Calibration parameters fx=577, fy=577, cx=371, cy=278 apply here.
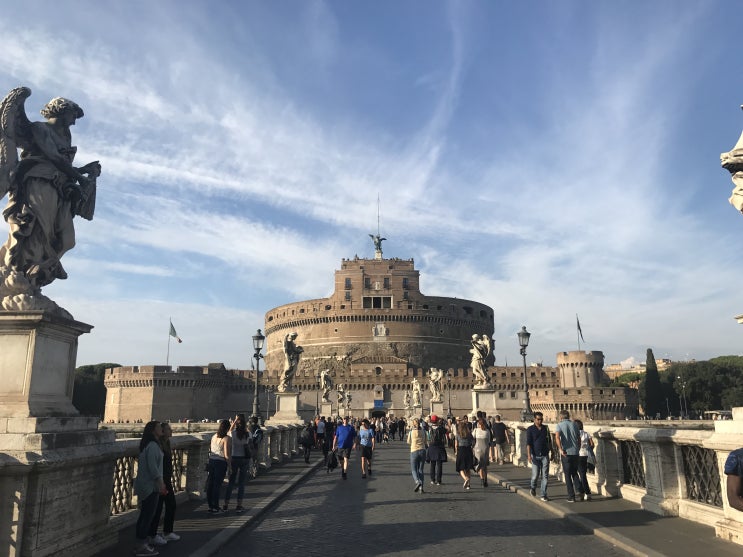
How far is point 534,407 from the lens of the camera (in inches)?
2525

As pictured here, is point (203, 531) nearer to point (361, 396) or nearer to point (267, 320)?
point (361, 396)

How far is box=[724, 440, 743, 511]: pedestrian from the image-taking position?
3.91 meters

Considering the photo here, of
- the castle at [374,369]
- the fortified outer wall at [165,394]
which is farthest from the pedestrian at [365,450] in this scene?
the fortified outer wall at [165,394]

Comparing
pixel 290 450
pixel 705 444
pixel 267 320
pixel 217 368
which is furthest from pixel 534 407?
pixel 705 444

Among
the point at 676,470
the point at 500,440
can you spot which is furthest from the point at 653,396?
the point at 676,470

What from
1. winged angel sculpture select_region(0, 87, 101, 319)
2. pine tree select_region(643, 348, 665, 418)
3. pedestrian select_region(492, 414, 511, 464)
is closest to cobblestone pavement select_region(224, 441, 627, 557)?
winged angel sculpture select_region(0, 87, 101, 319)

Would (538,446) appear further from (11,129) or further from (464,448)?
(11,129)

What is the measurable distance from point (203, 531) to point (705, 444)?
230 inches

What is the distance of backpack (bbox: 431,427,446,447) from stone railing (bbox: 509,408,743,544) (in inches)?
124

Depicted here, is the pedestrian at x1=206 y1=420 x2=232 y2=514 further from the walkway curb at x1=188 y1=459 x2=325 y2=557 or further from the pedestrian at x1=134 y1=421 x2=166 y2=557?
the pedestrian at x1=134 y1=421 x2=166 y2=557

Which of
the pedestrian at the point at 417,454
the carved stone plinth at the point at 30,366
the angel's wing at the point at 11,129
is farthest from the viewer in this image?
the pedestrian at the point at 417,454

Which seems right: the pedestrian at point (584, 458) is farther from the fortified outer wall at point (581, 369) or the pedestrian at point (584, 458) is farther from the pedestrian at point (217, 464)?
the fortified outer wall at point (581, 369)

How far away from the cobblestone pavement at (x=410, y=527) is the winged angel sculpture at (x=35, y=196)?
3.42 meters

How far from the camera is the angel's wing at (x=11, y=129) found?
5309 mm
